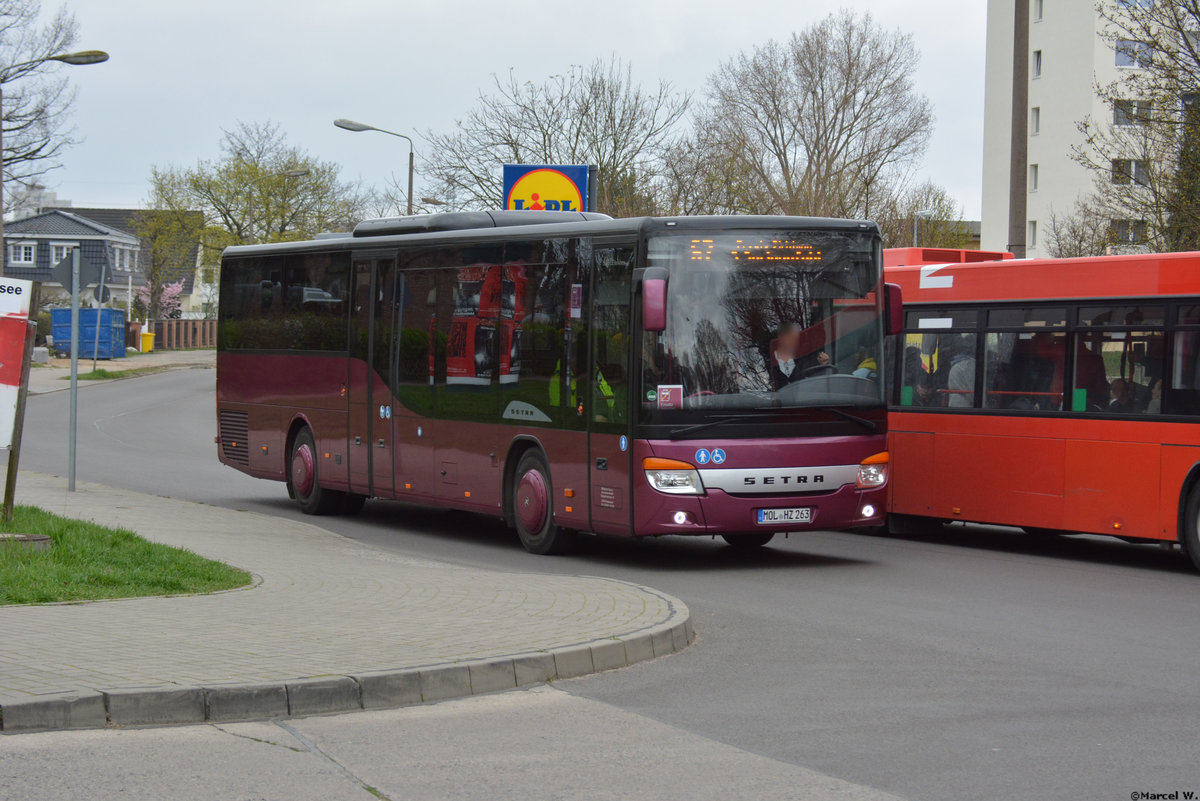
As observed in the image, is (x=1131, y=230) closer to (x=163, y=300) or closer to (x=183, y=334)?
(x=183, y=334)

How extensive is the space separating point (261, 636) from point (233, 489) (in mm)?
14343

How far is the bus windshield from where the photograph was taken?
12.8m

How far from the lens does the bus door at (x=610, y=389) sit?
43.1 ft

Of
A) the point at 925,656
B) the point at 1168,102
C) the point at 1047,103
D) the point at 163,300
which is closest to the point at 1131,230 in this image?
the point at 1168,102

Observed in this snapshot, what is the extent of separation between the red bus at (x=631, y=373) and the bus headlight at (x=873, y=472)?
0.05ft

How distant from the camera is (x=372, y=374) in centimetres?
1716

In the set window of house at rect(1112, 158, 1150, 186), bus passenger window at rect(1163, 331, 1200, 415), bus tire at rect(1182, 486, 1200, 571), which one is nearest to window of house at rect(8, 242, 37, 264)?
window of house at rect(1112, 158, 1150, 186)

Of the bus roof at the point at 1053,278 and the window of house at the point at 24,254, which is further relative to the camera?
the window of house at the point at 24,254

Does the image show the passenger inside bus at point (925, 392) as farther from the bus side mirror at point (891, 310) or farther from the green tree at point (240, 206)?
the green tree at point (240, 206)

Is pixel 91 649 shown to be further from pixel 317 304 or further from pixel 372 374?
pixel 317 304

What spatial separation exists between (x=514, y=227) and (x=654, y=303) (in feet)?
9.83

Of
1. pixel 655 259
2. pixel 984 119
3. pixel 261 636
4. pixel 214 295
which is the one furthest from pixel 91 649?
pixel 214 295

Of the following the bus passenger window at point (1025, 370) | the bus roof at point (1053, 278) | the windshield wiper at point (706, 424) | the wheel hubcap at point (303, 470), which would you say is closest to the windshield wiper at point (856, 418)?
the windshield wiper at point (706, 424)

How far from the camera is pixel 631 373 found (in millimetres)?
13016
